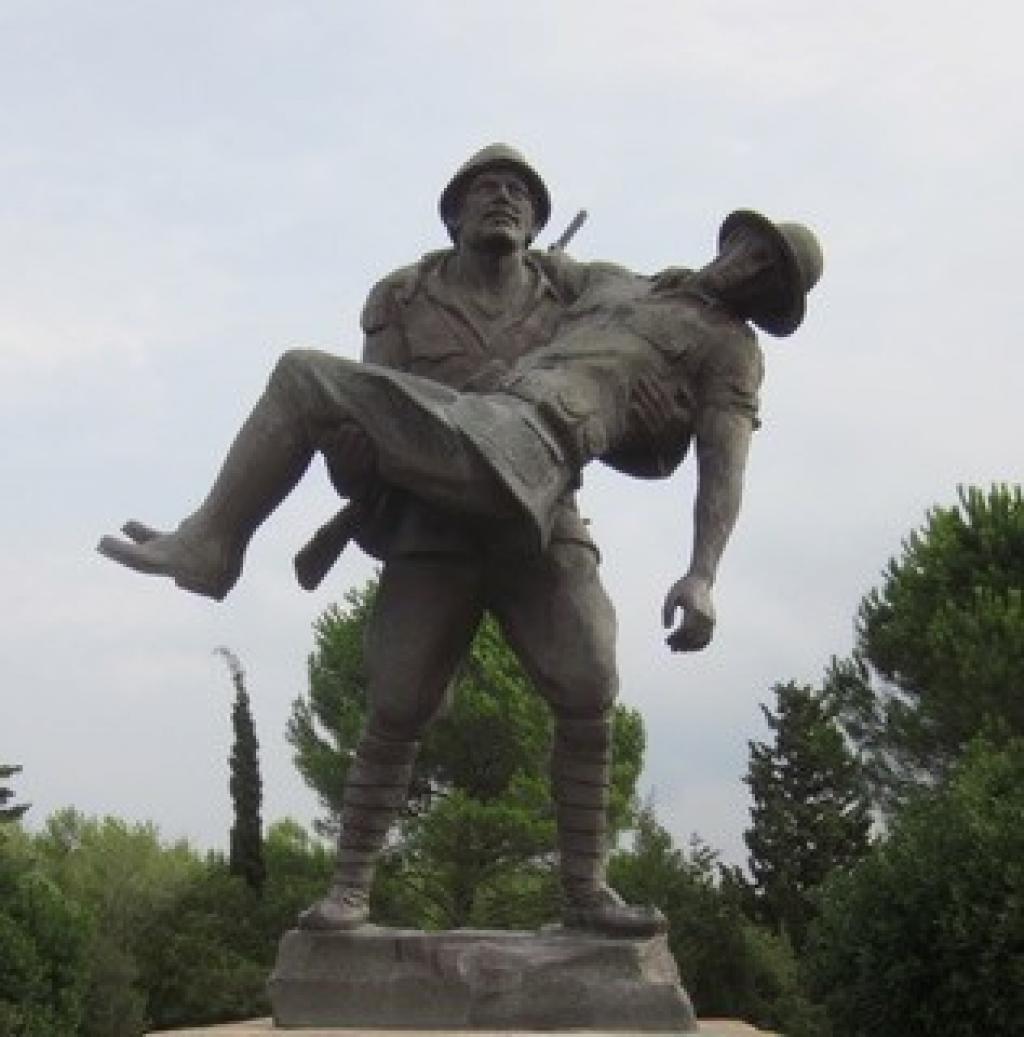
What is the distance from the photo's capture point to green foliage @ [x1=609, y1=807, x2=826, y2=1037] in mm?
29875

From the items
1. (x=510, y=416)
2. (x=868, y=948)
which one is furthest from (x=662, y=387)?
(x=868, y=948)

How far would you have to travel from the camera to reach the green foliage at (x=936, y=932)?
16453 mm

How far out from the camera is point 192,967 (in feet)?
102

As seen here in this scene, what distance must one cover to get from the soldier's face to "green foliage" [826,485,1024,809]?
856 inches

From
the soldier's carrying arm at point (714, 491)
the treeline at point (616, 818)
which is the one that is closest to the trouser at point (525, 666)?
the soldier's carrying arm at point (714, 491)

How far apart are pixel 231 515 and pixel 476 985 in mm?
1692

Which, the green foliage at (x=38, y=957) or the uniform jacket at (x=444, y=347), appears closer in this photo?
the uniform jacket at (x=444, y=347)

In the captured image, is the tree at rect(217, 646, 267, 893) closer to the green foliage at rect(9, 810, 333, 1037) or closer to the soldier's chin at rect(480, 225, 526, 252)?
the green foliage at rect(9, 810, 333, 1037)

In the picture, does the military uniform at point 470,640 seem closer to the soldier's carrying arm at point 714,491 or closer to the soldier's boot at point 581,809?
the soldier's boot at point 581,809

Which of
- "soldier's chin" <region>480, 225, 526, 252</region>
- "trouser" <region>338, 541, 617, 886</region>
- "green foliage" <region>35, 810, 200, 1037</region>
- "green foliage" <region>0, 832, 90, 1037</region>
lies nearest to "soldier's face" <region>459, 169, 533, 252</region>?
"soldier's chin" <region>480, 225, 526, 252</region>

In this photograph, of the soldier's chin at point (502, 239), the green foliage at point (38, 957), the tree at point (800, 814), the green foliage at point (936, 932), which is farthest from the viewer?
the tree at point (800, 814)

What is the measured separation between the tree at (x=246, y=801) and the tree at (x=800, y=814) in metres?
8.86

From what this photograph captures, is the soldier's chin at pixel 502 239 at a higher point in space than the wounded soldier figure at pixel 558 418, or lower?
higher

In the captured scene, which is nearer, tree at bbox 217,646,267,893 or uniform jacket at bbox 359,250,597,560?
uniform jacket at bbox 359,250,597,560
